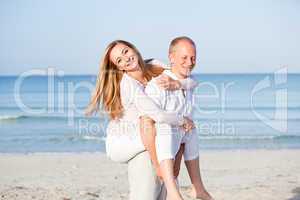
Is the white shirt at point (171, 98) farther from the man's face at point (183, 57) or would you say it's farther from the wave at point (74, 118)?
the wave at point (74, 118)

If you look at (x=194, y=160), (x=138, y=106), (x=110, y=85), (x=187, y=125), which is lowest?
(x=194, y=160)

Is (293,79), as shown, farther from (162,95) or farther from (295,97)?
(162,95)

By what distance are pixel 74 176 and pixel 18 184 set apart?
3.06 feet

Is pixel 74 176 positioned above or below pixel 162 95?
below

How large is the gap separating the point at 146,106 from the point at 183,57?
40 cm

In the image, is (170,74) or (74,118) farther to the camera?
(74,118)

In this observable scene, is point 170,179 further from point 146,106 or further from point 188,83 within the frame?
point 188,83

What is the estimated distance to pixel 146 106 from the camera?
126 inches

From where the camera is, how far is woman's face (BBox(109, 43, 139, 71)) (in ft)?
11.3

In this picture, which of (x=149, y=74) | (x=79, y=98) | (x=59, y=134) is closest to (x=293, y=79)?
(x=79, y=98)

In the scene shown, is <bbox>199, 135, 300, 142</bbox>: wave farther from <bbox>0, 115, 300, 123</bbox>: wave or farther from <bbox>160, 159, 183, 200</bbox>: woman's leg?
<bbox>160, 159, 183, 200</bbox>: woman's leg

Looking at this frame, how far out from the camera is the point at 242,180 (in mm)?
7949

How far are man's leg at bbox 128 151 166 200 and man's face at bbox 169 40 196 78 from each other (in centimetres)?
57

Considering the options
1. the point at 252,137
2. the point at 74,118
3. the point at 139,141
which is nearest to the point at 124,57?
the point at 139,141
